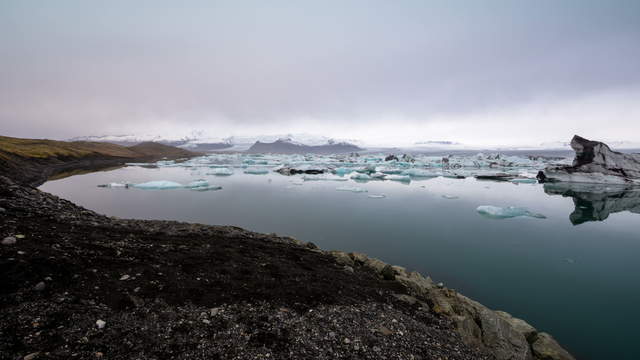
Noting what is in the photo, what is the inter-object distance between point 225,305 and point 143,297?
117 centimetres

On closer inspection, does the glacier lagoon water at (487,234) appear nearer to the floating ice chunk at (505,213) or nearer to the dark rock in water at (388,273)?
the floating ice chunk at (505,213)

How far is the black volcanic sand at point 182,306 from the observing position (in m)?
3.18

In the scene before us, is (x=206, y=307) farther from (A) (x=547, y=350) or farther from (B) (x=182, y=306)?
(A) (x=547, y=350)

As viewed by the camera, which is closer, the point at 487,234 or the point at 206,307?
the point at 206,307

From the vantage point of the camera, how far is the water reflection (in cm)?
1705

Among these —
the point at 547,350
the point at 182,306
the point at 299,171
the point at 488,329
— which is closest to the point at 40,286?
the point at 182,306

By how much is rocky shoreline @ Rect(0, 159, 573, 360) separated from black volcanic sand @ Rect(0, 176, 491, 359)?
0.02m

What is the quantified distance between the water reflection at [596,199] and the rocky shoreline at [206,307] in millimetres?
15434

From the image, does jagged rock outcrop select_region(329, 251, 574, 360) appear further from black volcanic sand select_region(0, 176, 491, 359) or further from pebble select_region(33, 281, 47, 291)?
pebble select_region(33, 281, 47, 291)

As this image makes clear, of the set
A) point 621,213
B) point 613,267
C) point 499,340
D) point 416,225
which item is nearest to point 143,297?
point 499,340

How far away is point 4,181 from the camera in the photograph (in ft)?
28.9

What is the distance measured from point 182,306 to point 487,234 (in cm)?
1279

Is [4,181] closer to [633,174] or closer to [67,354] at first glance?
[67,354]

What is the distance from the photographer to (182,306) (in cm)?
400
